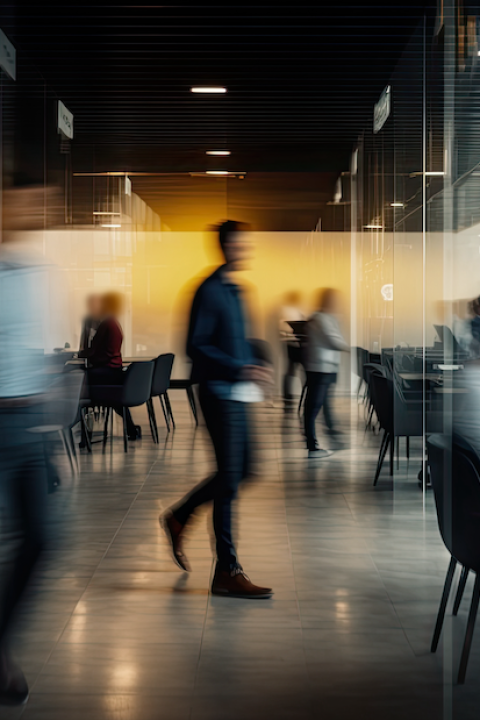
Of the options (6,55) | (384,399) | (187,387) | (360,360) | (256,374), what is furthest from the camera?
(360,360)

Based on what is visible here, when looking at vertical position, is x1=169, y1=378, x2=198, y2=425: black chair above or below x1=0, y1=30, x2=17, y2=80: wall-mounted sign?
below

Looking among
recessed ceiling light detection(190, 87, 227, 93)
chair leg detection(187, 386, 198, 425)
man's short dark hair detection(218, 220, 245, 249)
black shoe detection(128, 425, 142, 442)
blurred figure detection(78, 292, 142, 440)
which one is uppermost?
recessed ceiling light detection(190, 87, 227, 93)

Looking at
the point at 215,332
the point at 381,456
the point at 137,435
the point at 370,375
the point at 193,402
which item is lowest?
the point at 137,435

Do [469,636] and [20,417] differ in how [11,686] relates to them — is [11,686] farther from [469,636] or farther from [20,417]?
[469,636]

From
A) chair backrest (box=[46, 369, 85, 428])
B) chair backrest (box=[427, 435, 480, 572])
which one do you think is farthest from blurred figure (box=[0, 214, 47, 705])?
chair backrest (box=[46, 369, 85, 428])

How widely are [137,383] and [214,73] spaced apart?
254 cm

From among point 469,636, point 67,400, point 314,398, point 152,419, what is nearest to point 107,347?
point 152,419

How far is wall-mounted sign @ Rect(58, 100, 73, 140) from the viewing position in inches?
265

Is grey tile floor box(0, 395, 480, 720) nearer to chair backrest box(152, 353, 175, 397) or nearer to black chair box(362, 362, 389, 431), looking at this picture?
black chair box(362, 362, 389, 431)

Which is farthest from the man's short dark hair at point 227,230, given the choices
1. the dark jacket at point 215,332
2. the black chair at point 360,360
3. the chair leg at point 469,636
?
the black chair at point 360,360

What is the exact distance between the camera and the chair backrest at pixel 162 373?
683 cm

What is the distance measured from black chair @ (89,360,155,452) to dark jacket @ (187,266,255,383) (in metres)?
3.28

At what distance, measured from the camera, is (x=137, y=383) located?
6391 mm

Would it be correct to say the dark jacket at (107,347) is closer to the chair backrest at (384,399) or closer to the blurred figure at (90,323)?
the blurred figure at (90,323)
